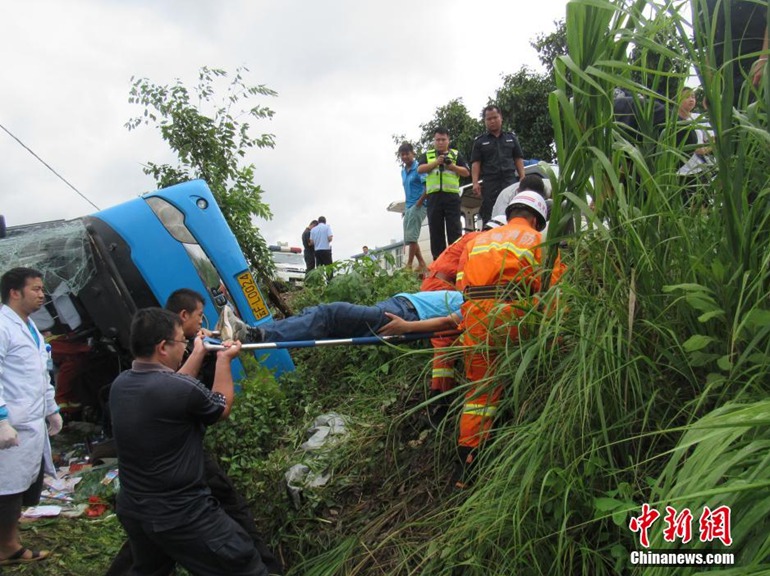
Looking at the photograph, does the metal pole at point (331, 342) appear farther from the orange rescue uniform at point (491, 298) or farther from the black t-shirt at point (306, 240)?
the black t-shirt at point (306, 240)

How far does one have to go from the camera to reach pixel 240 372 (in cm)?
476

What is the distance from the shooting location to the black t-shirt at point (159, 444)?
9.55 feet

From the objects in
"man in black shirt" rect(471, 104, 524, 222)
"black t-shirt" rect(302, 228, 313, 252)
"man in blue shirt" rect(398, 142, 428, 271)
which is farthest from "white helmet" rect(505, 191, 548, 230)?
"black t-shirt" rect(302, 228, 313, 252)

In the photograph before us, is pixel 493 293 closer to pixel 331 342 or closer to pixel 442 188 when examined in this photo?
pixel 331 342

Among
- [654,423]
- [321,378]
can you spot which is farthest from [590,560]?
[321,378]

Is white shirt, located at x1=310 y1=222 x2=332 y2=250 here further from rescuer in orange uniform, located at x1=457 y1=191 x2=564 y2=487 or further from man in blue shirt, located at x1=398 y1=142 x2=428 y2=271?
rescuer in orange uniform, located at x1=457 y1=191 x2=564 y2=487

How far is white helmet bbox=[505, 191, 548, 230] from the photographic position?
3.17m

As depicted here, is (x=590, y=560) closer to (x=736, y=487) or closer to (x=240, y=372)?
(x=736, y=487)

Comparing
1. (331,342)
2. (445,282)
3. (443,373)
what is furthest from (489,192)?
(443,373)

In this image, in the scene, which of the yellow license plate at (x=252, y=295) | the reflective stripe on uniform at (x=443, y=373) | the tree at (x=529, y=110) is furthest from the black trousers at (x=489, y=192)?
the tree at (x=529, y=110)

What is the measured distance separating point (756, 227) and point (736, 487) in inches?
35.0

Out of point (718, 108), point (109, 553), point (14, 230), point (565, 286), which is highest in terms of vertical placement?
point (14, 230)

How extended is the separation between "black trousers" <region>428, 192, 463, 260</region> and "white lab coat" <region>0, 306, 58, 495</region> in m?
4.49

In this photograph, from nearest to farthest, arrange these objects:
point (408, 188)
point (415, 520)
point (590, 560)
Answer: point (590, 560) → point (415, 520) → point (408, 188)
